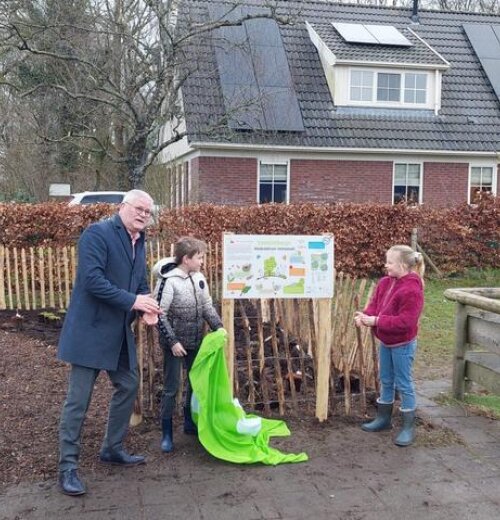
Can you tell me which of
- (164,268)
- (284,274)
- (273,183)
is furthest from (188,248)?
(273,183)

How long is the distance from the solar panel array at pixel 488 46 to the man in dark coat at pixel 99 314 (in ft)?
65.8

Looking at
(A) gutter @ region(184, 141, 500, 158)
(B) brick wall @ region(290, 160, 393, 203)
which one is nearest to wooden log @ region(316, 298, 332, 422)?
(A) gutter @ region(184, 141, 500, 158)

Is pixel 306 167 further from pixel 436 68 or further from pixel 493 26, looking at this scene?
pixel 493 26

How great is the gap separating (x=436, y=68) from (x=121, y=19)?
10.5 m

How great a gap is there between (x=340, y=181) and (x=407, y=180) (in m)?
2.34

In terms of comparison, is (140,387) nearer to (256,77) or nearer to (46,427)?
(46,427)

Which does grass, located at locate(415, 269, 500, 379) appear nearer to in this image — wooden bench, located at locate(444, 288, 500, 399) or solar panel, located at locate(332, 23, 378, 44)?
wooden bench, located at locate(444, 288, 500, 399)

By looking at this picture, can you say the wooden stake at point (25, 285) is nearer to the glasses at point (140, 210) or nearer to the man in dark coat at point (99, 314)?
the man in dark coat at point (99, 314)

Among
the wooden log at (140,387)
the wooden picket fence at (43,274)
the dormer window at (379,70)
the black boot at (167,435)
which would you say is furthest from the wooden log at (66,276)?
the dormer window at (379,70)

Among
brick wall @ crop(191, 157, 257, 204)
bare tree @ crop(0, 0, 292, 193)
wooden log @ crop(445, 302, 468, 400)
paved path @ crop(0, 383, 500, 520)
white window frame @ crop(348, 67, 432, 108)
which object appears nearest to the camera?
paved path @ crop(0, 383, 500, 520)

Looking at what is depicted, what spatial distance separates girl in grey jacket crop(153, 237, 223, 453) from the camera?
14.5ft

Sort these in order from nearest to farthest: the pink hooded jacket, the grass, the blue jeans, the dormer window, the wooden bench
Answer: the pink hooded jacket, the blue jeans, the wooden bench, the grass, the dormer window

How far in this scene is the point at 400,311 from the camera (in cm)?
470

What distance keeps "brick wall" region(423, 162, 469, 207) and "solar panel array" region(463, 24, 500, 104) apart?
3057 mm
